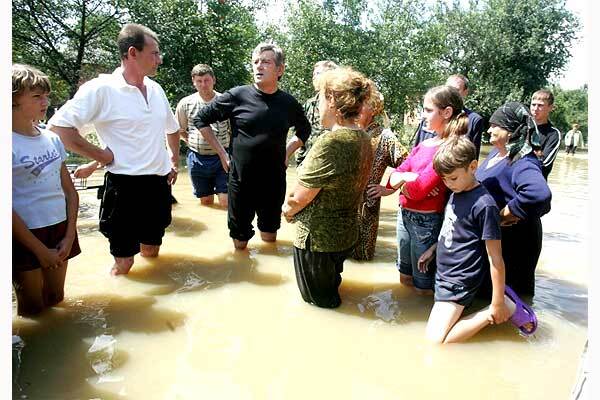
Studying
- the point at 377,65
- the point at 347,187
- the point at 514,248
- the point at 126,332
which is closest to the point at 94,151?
the point at 126,332

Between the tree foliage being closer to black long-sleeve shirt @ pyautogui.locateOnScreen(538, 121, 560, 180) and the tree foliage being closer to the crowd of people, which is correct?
the crowd of people

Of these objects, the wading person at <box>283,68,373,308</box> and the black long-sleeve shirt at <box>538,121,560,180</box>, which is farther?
the black long-sleeve shirt at <box>538,121,560,180</box>

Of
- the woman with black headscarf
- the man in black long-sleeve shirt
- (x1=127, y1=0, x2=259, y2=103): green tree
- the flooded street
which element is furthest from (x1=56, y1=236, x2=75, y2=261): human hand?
(x1=127, y1=0, x2=259, y2=103): green tree

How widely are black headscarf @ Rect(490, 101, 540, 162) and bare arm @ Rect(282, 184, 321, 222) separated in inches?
54.4

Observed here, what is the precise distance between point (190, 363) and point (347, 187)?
1.55 meters

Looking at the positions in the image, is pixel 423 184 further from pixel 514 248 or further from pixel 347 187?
pixel 514 248

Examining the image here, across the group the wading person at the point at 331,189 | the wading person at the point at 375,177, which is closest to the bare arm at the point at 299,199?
the wading person at the point at 331,189

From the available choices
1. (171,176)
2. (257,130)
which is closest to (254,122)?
(257,130)

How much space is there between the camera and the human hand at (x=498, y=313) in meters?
2.96

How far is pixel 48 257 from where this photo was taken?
2.89 m

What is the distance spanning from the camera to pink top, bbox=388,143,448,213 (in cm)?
341

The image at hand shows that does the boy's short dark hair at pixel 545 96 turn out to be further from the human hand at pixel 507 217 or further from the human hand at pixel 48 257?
the human hand at pixel 48 257

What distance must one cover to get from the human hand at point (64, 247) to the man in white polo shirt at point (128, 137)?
A: 0.77 m

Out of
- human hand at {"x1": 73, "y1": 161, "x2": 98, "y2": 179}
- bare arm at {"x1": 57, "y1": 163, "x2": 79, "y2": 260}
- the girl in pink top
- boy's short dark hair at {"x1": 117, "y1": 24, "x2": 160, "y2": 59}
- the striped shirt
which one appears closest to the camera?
bare arm at {"x1": 57, "y1": 163, "x2": 79, "y2": 260}
